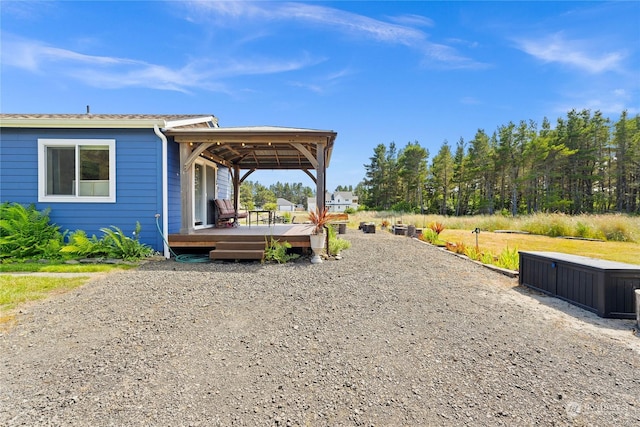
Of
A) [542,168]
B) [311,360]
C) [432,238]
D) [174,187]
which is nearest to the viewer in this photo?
[311,360]

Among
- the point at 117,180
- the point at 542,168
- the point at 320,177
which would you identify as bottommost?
the point at 117,180

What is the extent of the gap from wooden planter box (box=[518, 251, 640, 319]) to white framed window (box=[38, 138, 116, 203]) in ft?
29.8

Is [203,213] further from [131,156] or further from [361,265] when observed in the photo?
[361,265]

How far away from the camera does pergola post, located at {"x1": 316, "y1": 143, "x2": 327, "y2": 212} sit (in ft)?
22.8

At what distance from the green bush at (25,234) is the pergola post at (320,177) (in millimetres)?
6073

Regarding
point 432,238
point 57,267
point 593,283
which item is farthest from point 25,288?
point 432,238

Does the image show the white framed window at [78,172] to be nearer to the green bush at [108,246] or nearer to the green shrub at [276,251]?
the green bush at [108,246]

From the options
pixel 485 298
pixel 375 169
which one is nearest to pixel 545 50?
pixel 485 298

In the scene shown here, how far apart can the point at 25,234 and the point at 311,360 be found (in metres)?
7.57

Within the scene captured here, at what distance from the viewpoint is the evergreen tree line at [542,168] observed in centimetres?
2956

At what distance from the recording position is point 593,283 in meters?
3.91

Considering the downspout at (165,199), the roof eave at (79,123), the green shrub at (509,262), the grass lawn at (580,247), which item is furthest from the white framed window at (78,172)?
the grass lawn at (580,247)

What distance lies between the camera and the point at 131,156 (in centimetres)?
677

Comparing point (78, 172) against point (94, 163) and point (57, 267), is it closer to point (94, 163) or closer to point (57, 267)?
point (94, 163)
